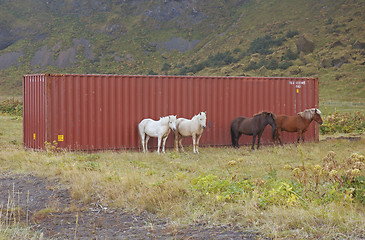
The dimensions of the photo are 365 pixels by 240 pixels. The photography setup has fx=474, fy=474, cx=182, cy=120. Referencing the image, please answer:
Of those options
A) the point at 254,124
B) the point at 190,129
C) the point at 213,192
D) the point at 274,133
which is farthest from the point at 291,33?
the point at 213,192

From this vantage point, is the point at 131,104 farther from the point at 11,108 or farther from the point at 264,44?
the point at 264,44

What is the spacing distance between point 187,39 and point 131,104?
2551 inches

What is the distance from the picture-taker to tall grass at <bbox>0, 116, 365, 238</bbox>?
6.94 m

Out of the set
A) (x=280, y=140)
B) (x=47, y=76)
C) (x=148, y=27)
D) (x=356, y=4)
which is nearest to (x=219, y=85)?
(x=280, y=140)

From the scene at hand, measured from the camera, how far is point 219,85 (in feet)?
58.7

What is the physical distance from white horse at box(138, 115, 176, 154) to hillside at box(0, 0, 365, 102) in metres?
33.9

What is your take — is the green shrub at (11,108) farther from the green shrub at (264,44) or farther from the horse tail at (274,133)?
the green shrub at (264,44)

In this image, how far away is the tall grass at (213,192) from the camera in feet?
22.8

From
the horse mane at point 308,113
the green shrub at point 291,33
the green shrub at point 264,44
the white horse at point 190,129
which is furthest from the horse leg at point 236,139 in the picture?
the green shrub at point 291,33

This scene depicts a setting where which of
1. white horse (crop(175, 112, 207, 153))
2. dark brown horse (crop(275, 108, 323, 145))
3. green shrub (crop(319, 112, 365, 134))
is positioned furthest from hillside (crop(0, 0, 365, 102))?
white horse (crop(175, 112, 207, 153))

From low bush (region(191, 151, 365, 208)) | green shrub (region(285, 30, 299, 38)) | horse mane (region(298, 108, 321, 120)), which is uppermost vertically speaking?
green shrub (region(285, 30, 299, 38))

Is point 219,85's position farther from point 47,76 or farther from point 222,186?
point 222,186

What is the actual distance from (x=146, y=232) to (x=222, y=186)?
2.10 m

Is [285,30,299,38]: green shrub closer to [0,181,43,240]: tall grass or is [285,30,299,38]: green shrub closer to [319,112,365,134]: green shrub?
[319,112,365,134]: green shrub
